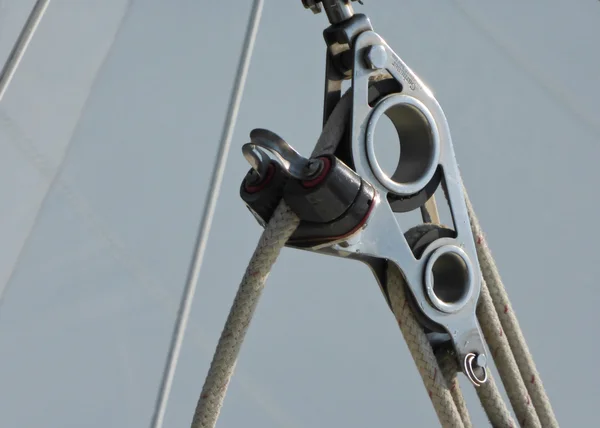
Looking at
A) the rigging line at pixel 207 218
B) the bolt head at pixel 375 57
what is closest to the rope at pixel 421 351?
the bolt head at pixel 375 57

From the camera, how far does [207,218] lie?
125 cm

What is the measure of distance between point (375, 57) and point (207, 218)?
672 mm

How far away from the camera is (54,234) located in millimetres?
1108

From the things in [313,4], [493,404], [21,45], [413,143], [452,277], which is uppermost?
[21,45]

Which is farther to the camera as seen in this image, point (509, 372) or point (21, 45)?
point (21, 45)

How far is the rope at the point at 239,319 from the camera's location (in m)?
0.57

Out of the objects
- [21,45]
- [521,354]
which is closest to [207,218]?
[21,45]

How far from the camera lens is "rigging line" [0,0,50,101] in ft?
3.39

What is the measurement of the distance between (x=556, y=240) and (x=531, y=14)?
0.41 meters

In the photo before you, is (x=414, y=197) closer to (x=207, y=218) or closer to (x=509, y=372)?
(x=509, y=372)

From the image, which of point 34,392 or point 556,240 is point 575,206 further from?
point 34,392

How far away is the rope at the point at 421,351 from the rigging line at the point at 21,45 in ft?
1.97

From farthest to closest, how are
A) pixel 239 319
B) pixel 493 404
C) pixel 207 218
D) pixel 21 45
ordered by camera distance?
pixel 207 218
pixel 21 45
pixel 493 404
pixel 239 319

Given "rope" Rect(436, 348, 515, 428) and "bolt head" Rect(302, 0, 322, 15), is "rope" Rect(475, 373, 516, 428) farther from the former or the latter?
"bolt head" Rect(302, 0, 322, 15)
